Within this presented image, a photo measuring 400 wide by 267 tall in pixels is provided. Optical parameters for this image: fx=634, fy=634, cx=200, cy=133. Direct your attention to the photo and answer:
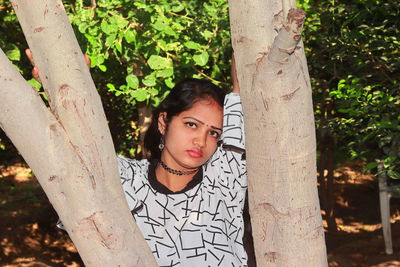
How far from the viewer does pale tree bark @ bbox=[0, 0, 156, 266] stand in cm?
191

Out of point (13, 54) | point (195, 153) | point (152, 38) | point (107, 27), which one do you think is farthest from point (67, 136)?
point (13, 54)

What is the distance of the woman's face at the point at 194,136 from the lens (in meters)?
2.79

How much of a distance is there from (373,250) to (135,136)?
326 centimetres

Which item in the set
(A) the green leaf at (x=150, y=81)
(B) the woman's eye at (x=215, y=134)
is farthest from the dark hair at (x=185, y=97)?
(A) the green leaf at (x=150, y=81)

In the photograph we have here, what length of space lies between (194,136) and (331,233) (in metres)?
6.49

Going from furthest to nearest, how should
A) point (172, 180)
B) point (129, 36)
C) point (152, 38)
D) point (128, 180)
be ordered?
point (152, 38) < point (129, 36) < point (172, 180) < point (128, 180)

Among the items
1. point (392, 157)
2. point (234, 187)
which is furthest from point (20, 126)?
point (392, 157)

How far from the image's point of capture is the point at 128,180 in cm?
275

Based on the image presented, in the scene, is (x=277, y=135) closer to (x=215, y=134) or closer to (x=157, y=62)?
(x=215, y=134)

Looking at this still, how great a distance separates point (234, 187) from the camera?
2756 millimetres

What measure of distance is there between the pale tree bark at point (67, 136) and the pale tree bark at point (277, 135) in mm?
443

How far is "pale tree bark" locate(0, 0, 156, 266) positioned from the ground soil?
5.63m

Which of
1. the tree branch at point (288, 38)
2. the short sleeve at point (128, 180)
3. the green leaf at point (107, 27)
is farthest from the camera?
the green leaf at point (107, 27)

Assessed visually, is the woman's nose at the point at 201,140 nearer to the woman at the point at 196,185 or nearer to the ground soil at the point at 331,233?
the woman at the point at 196,185
